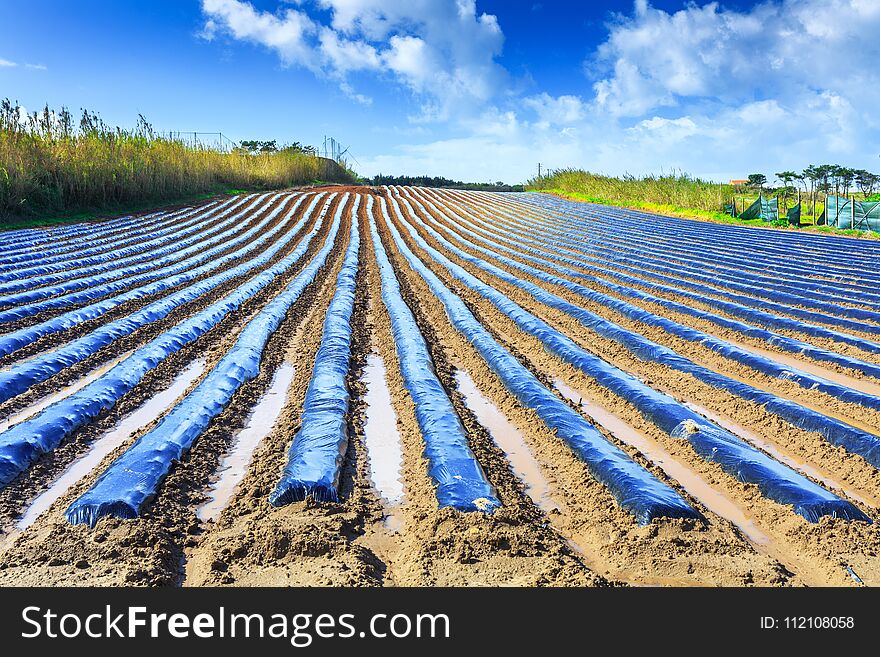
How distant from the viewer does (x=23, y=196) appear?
49.7ft

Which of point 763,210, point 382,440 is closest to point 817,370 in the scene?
point 382,440

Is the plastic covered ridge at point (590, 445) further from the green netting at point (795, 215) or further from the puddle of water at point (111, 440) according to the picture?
the green netting at point (795, 215)

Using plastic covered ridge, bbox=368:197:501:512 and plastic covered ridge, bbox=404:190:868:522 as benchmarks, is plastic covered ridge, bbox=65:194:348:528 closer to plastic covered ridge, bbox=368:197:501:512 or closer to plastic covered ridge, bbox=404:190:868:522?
plastic covered ridge, bbox=368:197:501:512

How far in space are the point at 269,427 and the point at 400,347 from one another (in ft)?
6.35

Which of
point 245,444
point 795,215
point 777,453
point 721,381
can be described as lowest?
point 245,444

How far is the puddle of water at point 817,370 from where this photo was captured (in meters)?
4.73

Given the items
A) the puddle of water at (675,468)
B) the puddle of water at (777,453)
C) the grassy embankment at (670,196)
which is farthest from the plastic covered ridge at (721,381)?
the grassy embankment at (670,196)

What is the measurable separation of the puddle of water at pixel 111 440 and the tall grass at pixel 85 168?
13.2 m

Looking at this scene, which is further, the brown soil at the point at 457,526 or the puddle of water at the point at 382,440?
the puddle of water at the point at 382,440

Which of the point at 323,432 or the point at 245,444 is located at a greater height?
the point at 323,432

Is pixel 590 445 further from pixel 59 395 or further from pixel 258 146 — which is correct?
pixel 258 146

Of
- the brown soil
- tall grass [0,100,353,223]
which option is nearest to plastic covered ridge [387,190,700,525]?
the brown soil

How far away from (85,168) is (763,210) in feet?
69.7

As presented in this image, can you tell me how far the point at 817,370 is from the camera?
520 centimetres
